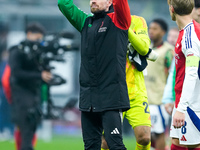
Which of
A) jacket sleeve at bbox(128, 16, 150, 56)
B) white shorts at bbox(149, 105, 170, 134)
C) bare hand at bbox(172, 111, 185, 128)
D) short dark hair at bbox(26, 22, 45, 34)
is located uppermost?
short dark hair at bbox(26, 22, 45, 34)

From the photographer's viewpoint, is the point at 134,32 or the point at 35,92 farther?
the point at 35,92

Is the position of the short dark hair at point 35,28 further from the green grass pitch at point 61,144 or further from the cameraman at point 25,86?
the green grass pitch at point 61,144

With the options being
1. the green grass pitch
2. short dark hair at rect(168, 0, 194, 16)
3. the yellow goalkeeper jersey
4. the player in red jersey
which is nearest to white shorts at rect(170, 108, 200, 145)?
the player in red jersey

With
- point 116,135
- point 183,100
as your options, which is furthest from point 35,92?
point 183,100

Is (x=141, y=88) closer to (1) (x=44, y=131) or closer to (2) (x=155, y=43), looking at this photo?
(2) (x=155, y=43)

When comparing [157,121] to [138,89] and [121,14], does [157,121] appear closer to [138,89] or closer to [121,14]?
[138,89]

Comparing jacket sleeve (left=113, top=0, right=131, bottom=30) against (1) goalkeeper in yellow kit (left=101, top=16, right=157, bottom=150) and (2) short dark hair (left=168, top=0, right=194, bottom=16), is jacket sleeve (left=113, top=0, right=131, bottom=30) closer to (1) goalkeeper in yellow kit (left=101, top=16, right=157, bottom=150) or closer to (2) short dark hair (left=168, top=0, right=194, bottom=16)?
(2) short dark hair (left=168, top=0, right=194, bottom=16)

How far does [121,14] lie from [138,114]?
61.7 inches

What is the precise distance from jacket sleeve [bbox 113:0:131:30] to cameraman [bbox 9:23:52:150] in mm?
3781

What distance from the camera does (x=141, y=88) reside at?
6391 mm

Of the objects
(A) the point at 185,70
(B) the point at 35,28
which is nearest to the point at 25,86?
(B) the point at 35,28

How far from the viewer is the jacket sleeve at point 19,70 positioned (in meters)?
8.91

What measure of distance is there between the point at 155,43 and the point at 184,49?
426cm

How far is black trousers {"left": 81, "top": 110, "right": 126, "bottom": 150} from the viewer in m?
5.20
